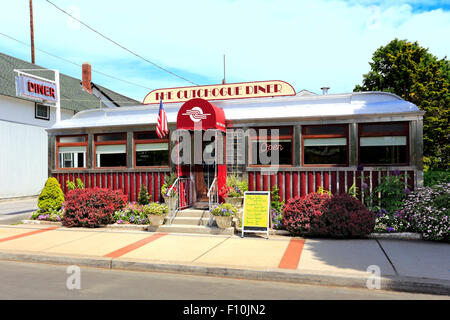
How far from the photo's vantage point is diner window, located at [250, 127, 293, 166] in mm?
10906

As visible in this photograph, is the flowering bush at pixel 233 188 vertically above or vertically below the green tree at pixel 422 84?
below

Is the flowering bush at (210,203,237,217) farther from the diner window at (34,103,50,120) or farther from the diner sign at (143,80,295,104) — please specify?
the diner window at (34,103,50,120)

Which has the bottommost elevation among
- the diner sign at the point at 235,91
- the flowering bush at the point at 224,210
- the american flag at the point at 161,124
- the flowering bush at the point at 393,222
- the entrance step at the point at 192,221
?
the entrance step at the point at 192,221

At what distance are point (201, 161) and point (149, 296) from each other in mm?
6564

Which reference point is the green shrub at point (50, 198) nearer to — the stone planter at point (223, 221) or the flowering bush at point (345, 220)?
the stone planter at point (223, 221)

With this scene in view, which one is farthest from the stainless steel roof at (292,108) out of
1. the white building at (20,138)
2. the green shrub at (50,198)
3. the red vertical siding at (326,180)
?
the white building at (20,138)

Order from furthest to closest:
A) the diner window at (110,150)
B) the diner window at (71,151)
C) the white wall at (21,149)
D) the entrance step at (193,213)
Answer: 1. the white wall at (21,149)
2. the diner window at (71,151)
3. the diner window at (110,150)
4. the entrance step at (193,213)

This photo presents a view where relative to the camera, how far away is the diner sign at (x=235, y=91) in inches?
468

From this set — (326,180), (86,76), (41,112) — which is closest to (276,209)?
(326,180)

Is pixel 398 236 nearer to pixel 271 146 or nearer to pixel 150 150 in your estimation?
pixel 271 146

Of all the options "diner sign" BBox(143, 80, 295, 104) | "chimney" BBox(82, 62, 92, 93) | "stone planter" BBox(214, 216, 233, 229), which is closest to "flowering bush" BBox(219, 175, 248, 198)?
"stone planter" BBox(214, 216, 233, 229)

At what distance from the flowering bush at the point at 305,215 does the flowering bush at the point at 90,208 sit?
5249 mm

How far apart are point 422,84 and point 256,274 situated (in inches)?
918

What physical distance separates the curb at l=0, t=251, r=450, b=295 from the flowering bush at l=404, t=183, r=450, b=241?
3.03m
